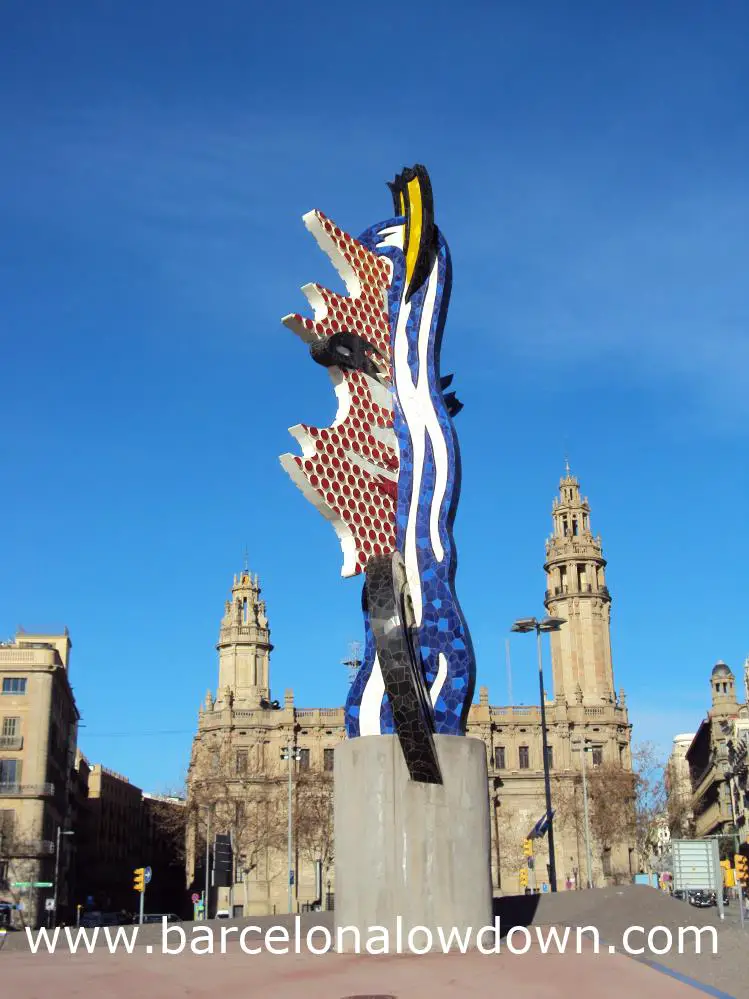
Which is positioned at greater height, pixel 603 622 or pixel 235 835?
pixel 603 622

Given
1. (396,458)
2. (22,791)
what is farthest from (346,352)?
(22,791)

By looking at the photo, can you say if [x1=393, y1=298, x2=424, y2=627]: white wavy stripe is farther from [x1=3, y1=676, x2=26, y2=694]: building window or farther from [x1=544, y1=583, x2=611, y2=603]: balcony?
[x1=544, y1=583, x2=611, y2=603]: balcony

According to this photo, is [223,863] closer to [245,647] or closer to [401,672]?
[401,672]

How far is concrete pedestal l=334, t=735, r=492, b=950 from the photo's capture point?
82.2 feet

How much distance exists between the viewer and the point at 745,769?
94.6 m

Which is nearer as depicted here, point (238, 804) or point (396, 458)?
point (396, 458)

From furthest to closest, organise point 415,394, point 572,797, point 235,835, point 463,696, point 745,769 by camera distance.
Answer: point 745,769 → point 572,797 → point 235,835 → point 415,394 → point 463,696

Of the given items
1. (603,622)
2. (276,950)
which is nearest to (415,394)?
(276,950)

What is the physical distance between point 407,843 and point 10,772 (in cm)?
4372

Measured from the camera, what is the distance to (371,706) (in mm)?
27766

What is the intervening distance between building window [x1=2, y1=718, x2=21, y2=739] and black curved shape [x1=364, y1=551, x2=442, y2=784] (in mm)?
43974

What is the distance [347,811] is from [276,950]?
3314mm

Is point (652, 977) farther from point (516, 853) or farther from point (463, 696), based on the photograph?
point (516, 853)

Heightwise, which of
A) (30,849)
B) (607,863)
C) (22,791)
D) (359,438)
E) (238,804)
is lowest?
(607,863)
